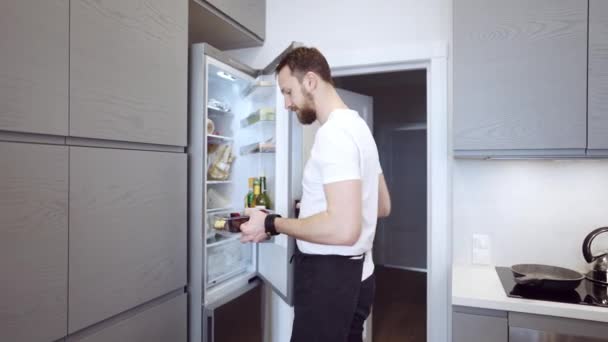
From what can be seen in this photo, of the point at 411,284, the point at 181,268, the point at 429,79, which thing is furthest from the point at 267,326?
the point at 411,284

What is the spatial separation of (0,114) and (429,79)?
1.72 m

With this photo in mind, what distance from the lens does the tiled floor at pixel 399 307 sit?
3.03m

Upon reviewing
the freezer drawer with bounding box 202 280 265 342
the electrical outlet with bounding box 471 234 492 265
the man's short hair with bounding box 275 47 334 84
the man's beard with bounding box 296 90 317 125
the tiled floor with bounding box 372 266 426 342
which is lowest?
the tiled floor with bounding box 372 266 426 342

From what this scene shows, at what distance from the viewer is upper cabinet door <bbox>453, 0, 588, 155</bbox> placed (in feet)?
4.68

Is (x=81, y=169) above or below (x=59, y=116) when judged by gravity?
below

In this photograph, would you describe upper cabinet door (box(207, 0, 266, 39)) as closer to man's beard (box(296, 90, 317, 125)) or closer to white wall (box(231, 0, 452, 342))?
white wall (box(231, 0, 452, 342))

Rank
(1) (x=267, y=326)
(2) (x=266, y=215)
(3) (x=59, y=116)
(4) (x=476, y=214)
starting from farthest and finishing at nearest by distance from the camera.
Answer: (1) (x=267, y=326), (4) (x=476, y=214), (2) (x=266, y=215), (3) (x=59, y=116)

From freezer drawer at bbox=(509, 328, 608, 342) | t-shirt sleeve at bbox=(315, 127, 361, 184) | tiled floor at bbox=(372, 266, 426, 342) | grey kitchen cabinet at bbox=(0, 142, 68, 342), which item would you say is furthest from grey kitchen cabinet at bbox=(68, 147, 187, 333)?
tiled floor at bbox=(372, 266, 426, 342)

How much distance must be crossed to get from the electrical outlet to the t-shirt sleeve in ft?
3.27

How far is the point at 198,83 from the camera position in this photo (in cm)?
164

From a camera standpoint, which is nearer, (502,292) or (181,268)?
(502,292)

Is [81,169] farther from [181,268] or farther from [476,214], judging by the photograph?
[476,214]

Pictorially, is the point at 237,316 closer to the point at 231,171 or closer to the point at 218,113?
the point at 231,171

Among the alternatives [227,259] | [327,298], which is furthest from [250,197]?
[327,298]
